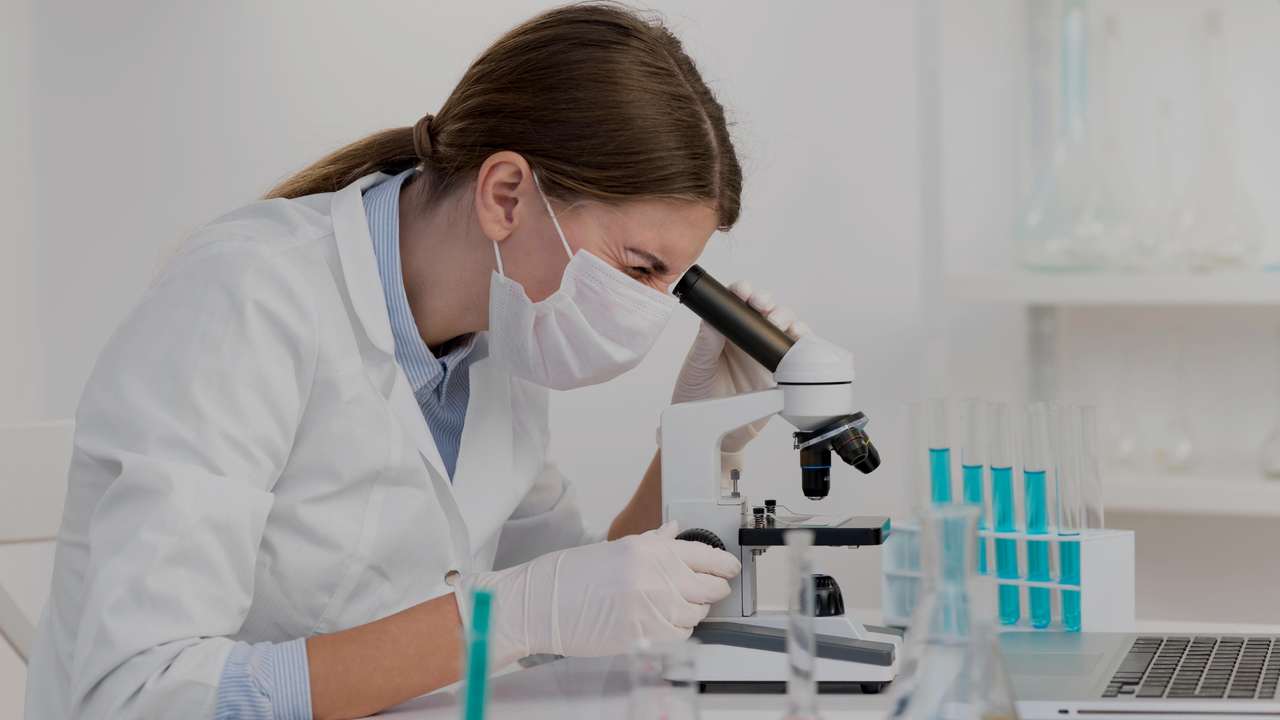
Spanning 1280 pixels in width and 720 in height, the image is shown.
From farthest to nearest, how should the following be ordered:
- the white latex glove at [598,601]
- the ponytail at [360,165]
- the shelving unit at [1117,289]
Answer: the shelving unit at [1117,289] < the ponytail at [360,165] < the white latex glove at [598,601]

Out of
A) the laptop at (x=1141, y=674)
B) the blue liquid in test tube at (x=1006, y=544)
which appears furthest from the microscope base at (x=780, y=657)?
the blue liquid in test tube at (x=1006, y=544)

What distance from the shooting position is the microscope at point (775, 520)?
3.36 ft

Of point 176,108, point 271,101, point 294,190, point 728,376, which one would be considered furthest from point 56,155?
point 728,376

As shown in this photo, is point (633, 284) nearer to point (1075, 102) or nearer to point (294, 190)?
point (294, 190)

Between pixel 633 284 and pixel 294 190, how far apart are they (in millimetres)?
463

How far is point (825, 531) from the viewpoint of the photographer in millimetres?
1042

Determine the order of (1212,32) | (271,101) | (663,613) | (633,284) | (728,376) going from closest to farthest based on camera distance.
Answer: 1. (663,613)
2. (633,284)
3. (728,376)
4. (1212,32)
5. (271,101)

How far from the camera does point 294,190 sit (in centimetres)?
135

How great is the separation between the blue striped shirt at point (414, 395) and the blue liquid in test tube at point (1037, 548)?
666 millimetres

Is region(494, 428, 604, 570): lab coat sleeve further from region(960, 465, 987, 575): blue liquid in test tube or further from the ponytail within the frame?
region(960, 465, 987, 575): blue liquid in test tube

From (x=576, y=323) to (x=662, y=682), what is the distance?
662 millimetres

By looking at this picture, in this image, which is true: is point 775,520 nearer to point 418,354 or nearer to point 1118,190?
point 418,354

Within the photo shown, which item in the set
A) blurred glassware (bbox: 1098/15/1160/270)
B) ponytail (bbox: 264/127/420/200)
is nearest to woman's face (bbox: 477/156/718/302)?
ponytail (bbox: 264/127/420/200)

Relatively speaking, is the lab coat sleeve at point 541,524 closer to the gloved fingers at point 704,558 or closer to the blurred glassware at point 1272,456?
the gloved fingers at point 704,558
